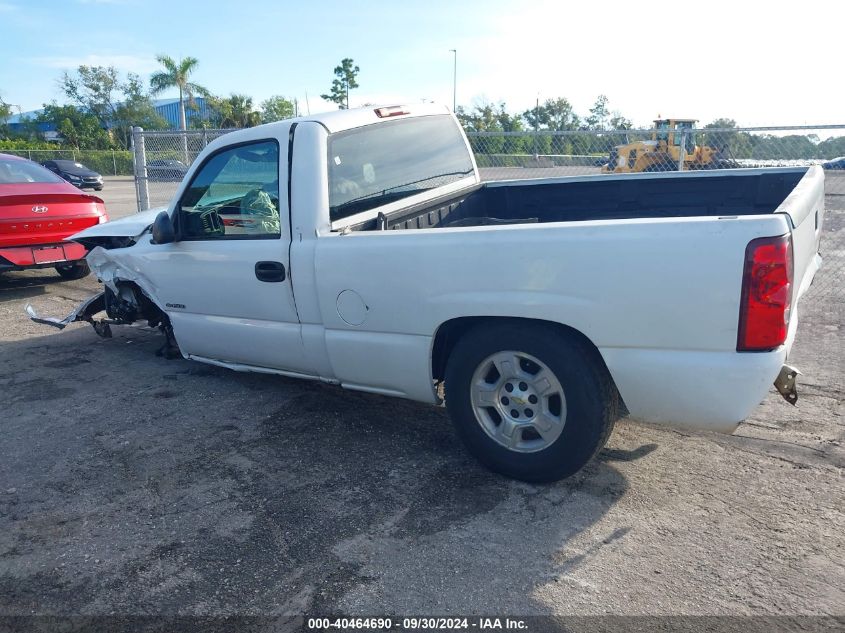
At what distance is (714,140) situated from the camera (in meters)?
8.34

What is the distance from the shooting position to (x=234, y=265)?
4574 millimetres

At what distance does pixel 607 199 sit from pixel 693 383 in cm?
231

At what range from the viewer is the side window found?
442cm

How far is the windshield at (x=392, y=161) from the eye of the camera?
4352 mm

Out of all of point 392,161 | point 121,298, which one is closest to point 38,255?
point 121,298

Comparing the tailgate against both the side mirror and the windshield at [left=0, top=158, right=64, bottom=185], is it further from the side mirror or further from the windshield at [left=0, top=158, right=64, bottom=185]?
the windshield at [left=0, top=158, right=64, bottom=185]

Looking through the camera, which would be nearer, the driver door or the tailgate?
the tailgate

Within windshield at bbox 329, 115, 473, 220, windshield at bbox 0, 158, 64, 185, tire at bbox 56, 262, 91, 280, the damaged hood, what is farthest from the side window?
tire at bbox 56, 262, 91, 280

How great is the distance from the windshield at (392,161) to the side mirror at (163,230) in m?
1.36

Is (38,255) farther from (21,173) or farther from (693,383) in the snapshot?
(693,383)

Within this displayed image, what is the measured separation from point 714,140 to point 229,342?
6362mm

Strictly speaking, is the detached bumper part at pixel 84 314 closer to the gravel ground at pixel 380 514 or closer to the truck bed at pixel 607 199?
the gravel ground at pixel 380 514

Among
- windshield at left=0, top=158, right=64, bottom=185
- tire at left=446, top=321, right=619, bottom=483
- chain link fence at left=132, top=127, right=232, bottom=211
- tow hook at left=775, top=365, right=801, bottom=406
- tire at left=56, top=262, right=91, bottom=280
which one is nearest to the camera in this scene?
tow hook at left=775, top=365, right=801, bottom=406

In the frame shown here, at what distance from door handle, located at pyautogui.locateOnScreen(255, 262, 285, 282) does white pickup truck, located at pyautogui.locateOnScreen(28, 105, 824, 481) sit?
0.06ft
